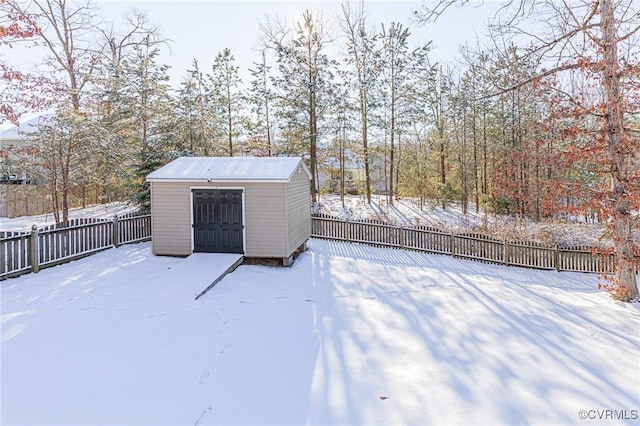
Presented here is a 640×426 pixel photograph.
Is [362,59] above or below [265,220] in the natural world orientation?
above

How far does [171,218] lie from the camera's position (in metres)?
8.94

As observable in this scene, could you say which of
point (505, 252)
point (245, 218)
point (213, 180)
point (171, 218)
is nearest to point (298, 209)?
point (245, 218)

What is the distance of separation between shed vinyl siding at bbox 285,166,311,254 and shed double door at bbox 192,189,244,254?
1.17 meters

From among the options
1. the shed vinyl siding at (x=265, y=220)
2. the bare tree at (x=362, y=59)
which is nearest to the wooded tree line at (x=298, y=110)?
the bare tree at (x=362, y=59)

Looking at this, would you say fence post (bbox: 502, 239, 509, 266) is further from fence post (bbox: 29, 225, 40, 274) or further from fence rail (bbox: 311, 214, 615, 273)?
fence post (bbox: 29, 225, 40, 274)

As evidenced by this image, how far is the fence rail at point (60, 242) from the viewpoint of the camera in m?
6.82

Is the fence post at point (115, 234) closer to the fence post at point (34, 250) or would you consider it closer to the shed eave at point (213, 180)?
the shed eave at point (213, 180)

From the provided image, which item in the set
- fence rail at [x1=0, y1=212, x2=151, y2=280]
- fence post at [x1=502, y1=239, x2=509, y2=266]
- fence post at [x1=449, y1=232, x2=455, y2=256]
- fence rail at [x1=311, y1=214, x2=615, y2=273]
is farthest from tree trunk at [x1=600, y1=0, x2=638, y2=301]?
fence rail at [x1=0, y1=212, x2=151, y2=280]

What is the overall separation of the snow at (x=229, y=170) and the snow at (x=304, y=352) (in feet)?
7.74

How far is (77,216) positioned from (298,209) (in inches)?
483

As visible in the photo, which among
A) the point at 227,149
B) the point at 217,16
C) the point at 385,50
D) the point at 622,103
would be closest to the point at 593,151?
the point at 622,103

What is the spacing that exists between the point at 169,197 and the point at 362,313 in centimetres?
579

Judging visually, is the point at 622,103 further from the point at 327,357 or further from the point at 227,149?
the point at 227,149

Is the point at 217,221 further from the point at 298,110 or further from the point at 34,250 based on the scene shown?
the point at 298,110
